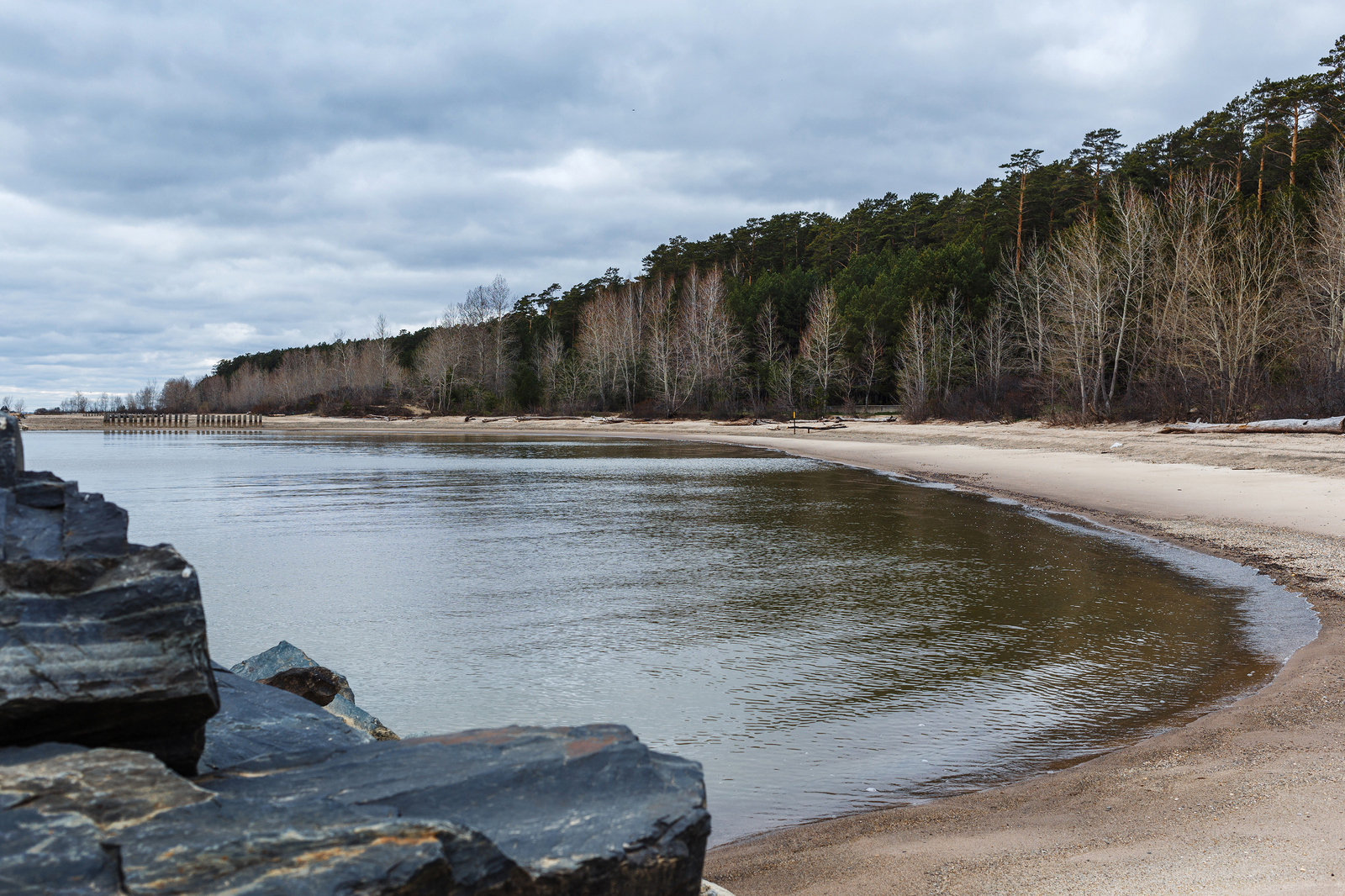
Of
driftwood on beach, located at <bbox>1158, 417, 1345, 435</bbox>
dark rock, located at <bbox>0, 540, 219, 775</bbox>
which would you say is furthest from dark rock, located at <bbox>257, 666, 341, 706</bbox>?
driftwood on beach, located at <bbox>1158, 417, 1345, 435</bbox>

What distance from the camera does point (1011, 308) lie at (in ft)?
182

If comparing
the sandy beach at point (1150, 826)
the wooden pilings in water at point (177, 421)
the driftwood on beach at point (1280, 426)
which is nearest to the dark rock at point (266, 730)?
the sandy beach at point (1150, 826)

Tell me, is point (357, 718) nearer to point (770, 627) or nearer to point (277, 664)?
point (277, 664)

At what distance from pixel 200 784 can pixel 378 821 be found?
0.64 m

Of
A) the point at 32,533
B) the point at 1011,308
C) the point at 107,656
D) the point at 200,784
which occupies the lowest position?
the point at 200,784

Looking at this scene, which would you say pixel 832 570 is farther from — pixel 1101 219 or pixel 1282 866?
pixel 1101 219

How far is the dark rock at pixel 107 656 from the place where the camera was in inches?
88.7

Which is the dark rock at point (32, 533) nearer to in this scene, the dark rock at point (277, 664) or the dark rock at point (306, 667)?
the dark rock at point (306, 667)

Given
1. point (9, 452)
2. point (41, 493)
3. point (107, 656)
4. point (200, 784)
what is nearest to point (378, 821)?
point (200, 784)

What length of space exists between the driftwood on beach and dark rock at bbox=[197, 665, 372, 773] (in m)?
26.3

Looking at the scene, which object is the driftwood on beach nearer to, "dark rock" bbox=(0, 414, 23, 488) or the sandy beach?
the sandy beach

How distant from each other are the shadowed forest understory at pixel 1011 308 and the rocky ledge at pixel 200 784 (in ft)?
104

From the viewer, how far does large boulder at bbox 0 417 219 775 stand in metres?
2.26

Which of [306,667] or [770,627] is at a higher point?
[306,667]
